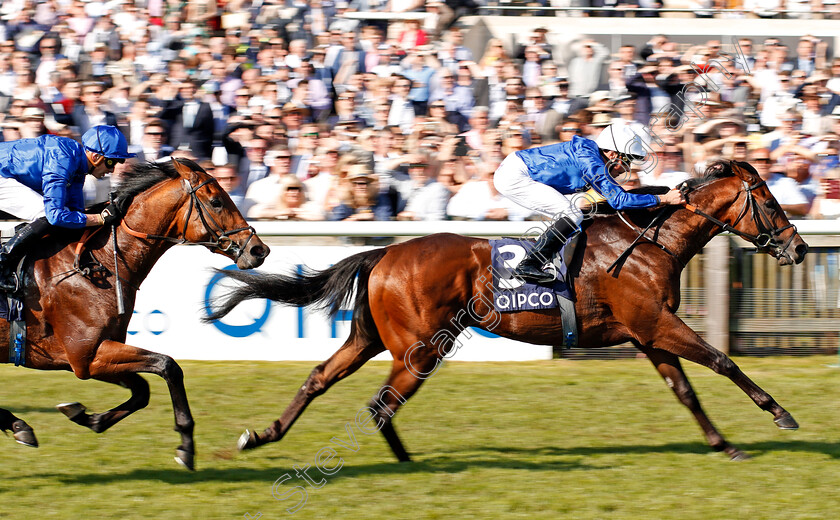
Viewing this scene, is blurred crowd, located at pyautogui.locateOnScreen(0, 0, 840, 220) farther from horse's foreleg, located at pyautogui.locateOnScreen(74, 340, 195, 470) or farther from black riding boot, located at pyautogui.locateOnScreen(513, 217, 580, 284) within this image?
horse's foreleg, located at pyautogui.locateOnScreen(74, 340, 195, 470)

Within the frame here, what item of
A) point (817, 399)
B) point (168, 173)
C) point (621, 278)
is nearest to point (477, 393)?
point (621, 278)

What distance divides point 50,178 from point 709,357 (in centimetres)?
344

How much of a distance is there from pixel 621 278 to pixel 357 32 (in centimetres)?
613

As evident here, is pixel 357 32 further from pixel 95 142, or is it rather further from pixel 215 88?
pixel 95 142

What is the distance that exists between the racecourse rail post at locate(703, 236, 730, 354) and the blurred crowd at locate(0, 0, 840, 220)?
71 centimetres

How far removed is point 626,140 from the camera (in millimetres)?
5461

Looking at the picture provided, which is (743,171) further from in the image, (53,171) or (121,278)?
(53,171)

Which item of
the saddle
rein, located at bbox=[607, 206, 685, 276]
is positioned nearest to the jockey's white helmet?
rein, located at bbox=[607, 206, 685, 276]

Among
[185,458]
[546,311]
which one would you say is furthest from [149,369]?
[546,311]

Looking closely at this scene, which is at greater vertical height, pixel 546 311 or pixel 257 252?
pixel 257 252

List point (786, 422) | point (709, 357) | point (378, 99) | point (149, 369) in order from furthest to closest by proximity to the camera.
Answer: point (378, 99), point (709, 357), point (786, 422), point (149, 369)

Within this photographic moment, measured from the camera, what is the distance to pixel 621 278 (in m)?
5.50

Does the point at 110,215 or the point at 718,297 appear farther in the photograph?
the point at 718,297

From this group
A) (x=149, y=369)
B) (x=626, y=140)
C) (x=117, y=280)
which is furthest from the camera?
(x=626, y=140)
